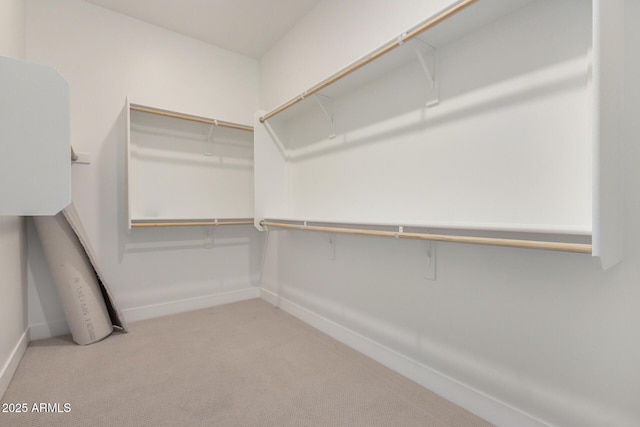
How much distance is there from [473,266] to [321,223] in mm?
905

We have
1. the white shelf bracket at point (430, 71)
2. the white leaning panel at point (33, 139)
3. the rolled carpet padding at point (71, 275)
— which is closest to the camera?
the white leaning panel at point (33, 139)

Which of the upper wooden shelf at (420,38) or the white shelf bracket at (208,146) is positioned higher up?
the upper wooden shelf at (420,38)

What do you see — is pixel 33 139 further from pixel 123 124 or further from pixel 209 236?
pixel 209 236

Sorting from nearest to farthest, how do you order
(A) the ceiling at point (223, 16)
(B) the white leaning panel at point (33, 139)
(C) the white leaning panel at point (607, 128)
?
1. (B) the white leaning panel at point (33, 139)
2. (C) the white leaning panel at point (607, 128)
3. (A) the ceiling at point (223, 16)

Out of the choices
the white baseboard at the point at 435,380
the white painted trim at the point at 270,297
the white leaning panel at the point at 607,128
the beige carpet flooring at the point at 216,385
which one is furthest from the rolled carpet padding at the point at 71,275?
the white leaning panel at the point at 607,128

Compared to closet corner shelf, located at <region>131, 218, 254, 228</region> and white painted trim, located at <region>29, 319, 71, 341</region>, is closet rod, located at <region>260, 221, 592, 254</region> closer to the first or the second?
closet corner shelf, located at <region>131, 218, 254, 228</region>

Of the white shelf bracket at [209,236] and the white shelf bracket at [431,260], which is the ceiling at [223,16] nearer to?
the white shelf bracket at [209,236]

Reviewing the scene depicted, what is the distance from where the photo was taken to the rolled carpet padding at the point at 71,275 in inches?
81.9

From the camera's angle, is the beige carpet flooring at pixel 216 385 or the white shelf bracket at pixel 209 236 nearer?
the beige carpet flooring at pixel 216 385

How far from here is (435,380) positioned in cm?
157

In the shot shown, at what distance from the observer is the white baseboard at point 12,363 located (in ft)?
5.03

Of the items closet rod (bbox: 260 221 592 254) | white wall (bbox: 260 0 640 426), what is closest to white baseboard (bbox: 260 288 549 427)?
white wall (bbox: 260 0 640 426)

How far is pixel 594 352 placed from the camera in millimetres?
Answer: 1093

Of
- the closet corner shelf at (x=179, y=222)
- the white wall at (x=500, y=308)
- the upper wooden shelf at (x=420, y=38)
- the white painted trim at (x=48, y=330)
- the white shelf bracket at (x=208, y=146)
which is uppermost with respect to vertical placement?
the upper wooden shelf at (x=420, y=38)
